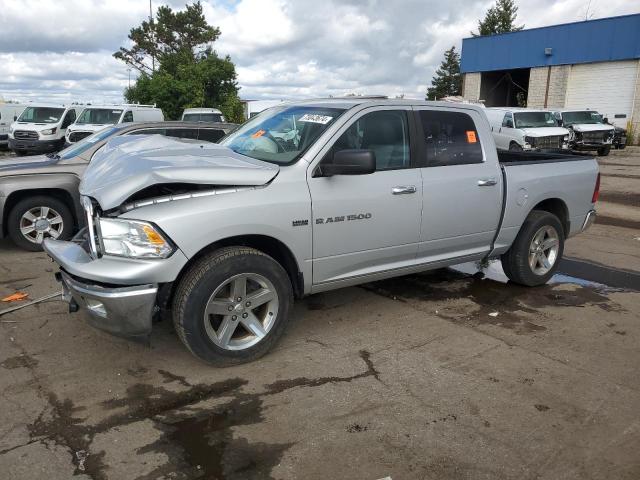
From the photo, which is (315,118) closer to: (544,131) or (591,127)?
(544,131)

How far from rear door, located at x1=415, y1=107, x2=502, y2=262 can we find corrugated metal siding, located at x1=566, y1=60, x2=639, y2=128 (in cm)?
2855

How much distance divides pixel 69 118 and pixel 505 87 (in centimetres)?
3010

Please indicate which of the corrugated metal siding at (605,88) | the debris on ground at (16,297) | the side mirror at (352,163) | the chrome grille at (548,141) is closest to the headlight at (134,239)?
the side mirror at (352,163)

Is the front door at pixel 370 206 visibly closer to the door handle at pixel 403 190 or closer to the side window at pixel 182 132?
Result: the door handle at pixel 403 190

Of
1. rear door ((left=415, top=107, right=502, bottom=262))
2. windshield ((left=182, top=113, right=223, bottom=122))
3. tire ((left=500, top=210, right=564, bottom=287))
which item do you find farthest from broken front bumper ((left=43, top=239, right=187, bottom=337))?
windshield ((left=182, top=113, right=223, bottom=122))

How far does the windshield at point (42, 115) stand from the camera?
20734 millimetres

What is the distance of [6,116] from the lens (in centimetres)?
2500

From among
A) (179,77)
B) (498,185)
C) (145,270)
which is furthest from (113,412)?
(179,77)

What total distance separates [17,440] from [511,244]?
453 cm

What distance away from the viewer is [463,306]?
205 inches

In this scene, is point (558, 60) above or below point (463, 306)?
above

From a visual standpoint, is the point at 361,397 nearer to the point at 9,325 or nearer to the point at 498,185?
the point at 498,185

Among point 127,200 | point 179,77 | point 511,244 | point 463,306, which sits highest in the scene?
point 179,77

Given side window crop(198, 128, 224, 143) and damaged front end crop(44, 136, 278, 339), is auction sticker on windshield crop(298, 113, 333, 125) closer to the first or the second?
damaged front end crop(44, 136, 278, 339)
